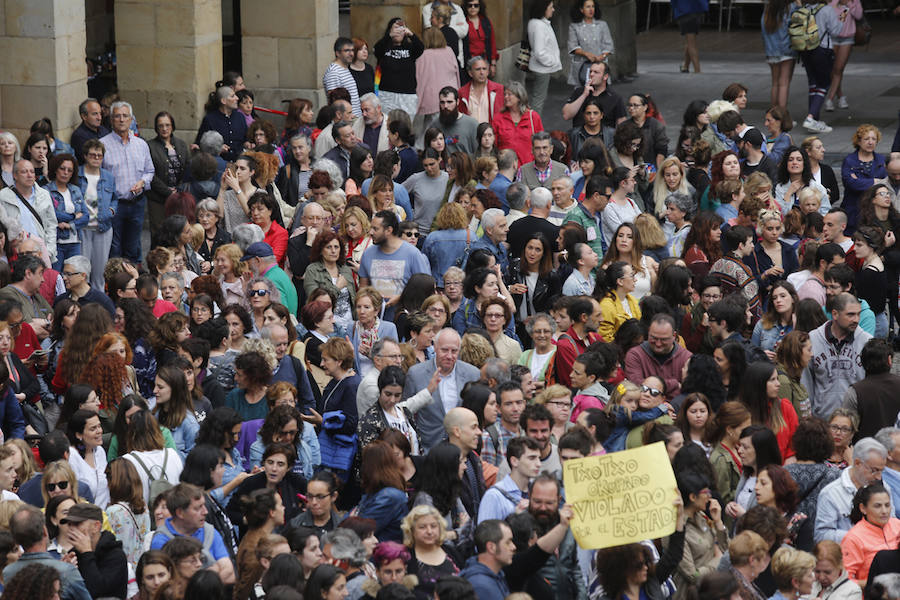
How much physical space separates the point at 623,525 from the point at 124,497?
2.78 metres

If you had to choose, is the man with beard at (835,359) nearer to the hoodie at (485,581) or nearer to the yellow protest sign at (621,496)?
the yellow protest sign at (621,496)

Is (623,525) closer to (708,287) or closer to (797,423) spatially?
(797,423)

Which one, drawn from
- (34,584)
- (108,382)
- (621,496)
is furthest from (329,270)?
(34,584)

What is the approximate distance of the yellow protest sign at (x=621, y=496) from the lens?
753 cm

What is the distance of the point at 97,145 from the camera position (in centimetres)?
1434

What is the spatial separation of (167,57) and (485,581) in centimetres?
1218

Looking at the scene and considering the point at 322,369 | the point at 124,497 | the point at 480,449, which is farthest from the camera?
the point at 322,369

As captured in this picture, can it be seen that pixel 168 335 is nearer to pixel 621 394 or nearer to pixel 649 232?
pixel 621 394

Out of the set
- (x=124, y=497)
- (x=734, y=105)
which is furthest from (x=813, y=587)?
(x=734, y=105)

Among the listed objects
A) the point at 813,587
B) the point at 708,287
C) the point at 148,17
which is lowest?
the point at 813,587

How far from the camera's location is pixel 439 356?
10156mm

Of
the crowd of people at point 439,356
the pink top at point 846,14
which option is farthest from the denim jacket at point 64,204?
the pink top at point 846,14

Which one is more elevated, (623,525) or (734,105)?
(734,105)

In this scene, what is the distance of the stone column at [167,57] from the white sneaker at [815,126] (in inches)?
321
